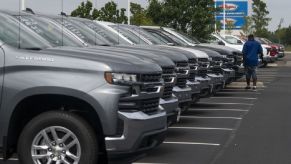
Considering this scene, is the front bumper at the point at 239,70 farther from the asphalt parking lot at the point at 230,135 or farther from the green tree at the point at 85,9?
the green tree at the point at 85,9

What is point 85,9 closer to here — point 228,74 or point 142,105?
point 228,74

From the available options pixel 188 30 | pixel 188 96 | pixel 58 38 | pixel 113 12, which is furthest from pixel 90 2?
pixel 58 38

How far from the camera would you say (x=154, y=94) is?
7543 millimetres

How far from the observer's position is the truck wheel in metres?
7.07

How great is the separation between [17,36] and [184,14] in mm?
17591

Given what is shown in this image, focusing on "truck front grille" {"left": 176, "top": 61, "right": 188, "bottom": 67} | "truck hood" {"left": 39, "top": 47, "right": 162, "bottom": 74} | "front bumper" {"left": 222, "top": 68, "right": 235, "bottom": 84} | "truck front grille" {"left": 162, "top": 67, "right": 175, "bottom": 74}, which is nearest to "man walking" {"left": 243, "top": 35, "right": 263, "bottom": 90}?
"front bumper" {"left": 222, "top": 68, "right": 235, "bottom": 84}

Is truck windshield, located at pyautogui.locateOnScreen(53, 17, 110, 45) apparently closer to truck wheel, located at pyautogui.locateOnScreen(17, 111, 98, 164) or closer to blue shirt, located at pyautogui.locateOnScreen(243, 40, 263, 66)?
truck wheel, located at pyautogui.locateOnScreen(17, 111, 98, 164)

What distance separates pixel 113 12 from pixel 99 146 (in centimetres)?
1770

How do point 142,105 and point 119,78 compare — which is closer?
point 119,78

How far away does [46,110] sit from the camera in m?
7.37

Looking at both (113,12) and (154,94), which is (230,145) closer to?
(154,94)

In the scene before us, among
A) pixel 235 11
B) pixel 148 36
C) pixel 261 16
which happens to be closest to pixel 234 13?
pixel 235 11

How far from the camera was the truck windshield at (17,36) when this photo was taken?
747cm

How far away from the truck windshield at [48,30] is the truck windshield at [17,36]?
0.76ft
